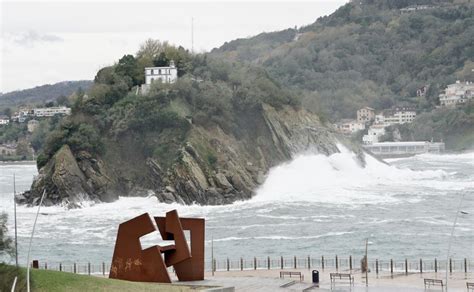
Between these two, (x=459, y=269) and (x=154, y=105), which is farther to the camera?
(x=154, y=105)

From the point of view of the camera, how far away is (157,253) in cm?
4078

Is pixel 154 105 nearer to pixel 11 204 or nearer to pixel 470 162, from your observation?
pixel 11 204

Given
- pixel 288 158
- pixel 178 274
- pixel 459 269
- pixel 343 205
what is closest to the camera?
pixel 178 274

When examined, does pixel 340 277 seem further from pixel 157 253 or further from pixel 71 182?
pixel 71 182

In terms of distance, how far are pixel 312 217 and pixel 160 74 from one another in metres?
Result: 33.9

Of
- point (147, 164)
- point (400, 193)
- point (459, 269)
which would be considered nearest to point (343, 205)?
point (400, 193)

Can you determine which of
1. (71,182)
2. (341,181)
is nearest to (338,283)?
(71,182)

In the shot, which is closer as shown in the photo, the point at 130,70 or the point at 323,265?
the point at 323,265

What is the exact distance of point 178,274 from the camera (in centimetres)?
4228

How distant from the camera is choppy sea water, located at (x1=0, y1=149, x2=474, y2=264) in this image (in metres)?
60.1

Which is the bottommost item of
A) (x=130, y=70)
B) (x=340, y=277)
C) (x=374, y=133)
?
(x=340, y=277)

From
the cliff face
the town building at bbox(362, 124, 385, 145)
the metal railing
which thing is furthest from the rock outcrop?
the town building at bbox(362, 124, 385, 145)

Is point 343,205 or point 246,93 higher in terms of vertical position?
point 246,93

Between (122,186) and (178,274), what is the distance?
2036 inches
